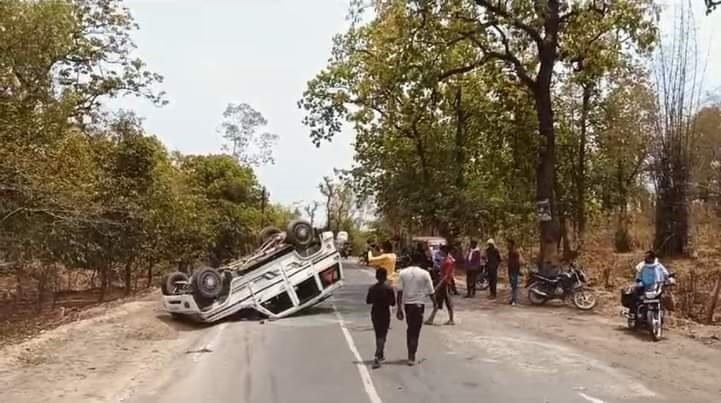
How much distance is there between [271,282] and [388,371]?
7935mm

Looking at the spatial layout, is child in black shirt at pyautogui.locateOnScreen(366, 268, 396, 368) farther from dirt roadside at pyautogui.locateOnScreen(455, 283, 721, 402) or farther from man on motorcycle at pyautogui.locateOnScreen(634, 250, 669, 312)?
man on motorcycle at pyautogui.locateOnScreen(634, 250, 669, 312)

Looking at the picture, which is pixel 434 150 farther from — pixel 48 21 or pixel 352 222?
pixel 352 222

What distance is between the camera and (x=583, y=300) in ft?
70.8

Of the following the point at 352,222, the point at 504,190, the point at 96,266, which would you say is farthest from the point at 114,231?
the point at 352,222

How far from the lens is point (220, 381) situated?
11602mm

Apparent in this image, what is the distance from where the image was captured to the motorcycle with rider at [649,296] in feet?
51.2

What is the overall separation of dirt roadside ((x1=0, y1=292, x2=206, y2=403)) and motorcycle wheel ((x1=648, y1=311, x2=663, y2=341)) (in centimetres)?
843

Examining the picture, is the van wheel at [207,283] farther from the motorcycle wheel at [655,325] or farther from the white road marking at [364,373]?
the motorcycle wheel at [655,325]

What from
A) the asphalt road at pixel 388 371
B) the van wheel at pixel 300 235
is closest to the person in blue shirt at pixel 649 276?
the asphalt road at pixel 388 371

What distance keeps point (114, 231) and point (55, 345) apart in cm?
1254

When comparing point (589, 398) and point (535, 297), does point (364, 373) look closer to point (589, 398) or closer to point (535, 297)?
point (589, 398)

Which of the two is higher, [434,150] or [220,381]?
[434,150]

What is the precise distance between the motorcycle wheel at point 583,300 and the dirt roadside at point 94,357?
934 centimetres

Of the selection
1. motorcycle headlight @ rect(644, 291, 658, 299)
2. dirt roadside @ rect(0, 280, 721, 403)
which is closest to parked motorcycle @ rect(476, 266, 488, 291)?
A: dirt roadside @ rect(0, 280, 721, 403)
